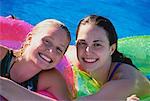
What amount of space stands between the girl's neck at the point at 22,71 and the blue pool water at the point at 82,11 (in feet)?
4.79

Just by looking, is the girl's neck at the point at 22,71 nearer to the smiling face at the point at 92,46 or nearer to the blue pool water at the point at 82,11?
the smiling face at the point at 92,46

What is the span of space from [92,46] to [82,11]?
5.47 ft

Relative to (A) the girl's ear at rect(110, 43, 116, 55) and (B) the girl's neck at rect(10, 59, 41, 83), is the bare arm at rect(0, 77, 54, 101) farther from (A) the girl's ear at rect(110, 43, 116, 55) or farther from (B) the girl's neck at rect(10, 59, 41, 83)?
(A) the girl's ear at rect(110, 43, 116, 55)

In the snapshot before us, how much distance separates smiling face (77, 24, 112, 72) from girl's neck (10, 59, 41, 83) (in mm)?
224

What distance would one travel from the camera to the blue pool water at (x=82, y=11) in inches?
123

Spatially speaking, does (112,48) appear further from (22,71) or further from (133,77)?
(22,71)

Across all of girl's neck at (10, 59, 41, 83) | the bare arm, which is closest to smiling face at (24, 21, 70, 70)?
girl's neck at (10, 59, 41, 83)

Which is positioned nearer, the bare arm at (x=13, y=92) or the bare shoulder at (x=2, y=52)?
the bare arm at (x=13, y=92)

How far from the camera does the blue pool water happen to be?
313 cm

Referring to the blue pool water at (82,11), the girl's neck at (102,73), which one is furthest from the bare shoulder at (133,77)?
the blue pool water at (82,11)

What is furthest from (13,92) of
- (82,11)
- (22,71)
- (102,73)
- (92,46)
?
(82,11)

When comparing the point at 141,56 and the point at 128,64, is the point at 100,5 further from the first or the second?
the point at 128,64

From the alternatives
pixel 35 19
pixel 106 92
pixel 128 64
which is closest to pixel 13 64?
pixel 106 92

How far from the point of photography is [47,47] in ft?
5.07
